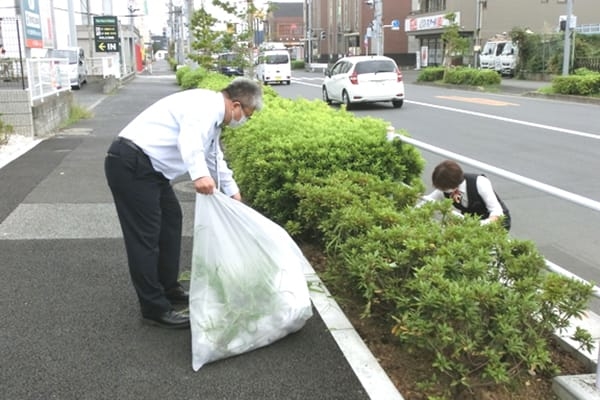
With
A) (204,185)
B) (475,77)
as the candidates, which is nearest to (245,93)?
(204,185)

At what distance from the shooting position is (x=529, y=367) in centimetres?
281

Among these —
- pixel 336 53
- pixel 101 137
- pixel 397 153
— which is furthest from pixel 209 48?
pixel 336 53

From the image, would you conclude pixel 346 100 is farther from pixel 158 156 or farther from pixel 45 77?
pixel 158 156

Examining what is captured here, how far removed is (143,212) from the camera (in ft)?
11.4

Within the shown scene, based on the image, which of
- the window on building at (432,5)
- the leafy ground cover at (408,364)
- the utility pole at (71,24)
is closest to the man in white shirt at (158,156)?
the leafy ground cover at (408,364)

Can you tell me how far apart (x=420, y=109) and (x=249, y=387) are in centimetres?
1687

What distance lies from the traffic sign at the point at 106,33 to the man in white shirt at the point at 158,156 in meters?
36.0

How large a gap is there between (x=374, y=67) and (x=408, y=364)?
Answer: 1737cm

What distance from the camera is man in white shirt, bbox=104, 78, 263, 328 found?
3270mm

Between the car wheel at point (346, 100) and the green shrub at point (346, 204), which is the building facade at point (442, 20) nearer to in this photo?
the car wheel at point (346, 100)

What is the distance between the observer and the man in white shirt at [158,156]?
3270 millimetres

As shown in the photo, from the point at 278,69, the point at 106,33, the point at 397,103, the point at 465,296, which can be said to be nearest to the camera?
the point at 465,296

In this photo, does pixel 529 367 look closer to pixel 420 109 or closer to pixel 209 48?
Answer: pixel 209 48

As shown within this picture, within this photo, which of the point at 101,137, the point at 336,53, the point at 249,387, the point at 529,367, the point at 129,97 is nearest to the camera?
the point at 529,367
